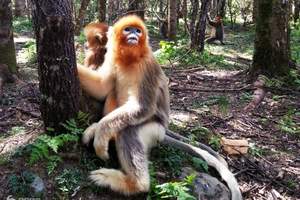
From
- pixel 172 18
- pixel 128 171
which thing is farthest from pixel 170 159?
pixel 172 18

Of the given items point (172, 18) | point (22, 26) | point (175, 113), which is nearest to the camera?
point (175, 113)

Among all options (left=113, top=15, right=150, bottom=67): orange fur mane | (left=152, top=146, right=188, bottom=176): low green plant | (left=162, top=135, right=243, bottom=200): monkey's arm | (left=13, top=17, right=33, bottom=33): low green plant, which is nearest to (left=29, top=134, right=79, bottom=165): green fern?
(left=113, top=15, right=150, bottom=67): orange fur mane

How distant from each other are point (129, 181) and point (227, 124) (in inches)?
108

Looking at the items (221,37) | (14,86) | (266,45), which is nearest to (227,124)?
(266,45)

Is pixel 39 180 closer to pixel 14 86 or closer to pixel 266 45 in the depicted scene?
pixel 14 86

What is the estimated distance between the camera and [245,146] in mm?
5332

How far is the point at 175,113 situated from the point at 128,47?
2.36 meters

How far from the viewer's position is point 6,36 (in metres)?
6.50

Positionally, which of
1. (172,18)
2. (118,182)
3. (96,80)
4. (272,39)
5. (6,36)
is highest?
(172,18)

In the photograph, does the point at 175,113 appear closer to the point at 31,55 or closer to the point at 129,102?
the point at 129,102

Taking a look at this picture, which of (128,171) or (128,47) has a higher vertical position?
(128,47)

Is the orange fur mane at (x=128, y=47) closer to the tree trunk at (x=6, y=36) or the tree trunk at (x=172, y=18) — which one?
the tree trunk at (x=6, y=36)

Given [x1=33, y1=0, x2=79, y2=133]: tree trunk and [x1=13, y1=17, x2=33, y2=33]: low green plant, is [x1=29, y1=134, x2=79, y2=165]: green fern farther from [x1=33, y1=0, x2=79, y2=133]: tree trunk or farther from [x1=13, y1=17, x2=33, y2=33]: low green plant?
[x1=13, y1=17, x2=33, y2=33]: low green plant

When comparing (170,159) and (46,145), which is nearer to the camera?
(46,145)
